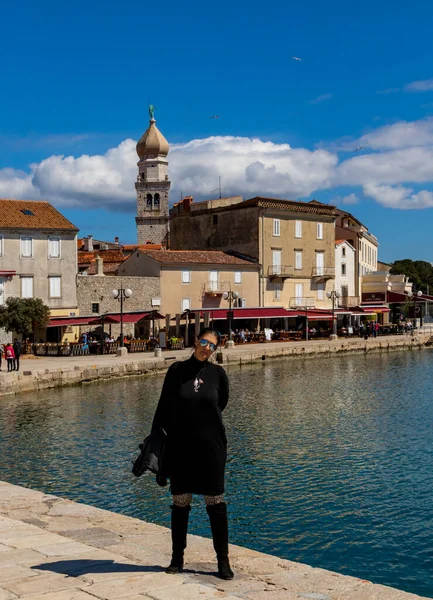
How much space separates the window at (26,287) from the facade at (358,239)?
2935 cm

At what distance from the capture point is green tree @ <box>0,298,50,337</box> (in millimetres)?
35594

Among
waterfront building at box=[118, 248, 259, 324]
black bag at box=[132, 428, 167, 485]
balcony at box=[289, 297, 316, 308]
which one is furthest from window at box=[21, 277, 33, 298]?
black bag at box=[132, 428, 167, 485]

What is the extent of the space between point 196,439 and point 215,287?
1637 inches

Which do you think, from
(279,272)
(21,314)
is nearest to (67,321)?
(21,314)

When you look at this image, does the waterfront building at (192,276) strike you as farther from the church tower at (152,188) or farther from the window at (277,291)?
the church tower at (152,188)

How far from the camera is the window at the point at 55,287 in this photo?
3981 centimetres

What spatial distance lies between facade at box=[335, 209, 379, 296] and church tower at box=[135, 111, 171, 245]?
148ft

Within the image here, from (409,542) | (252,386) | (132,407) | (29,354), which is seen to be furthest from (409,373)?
(409,542)

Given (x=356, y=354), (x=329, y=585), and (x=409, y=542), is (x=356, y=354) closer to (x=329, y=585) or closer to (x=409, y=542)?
(x=409, y=542)

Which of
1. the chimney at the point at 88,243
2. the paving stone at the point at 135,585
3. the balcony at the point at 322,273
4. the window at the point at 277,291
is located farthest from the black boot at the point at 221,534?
the chimney at the point at 88,243

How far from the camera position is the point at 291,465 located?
1552 cm

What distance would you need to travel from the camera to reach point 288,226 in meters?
53.0

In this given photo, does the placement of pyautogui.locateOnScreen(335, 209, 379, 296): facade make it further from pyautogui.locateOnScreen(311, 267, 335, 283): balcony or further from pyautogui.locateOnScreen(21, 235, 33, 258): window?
pyautogui.locateOnScreen(21, 235, 33, 258): window

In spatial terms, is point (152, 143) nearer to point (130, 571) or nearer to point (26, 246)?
point (26, 246)
